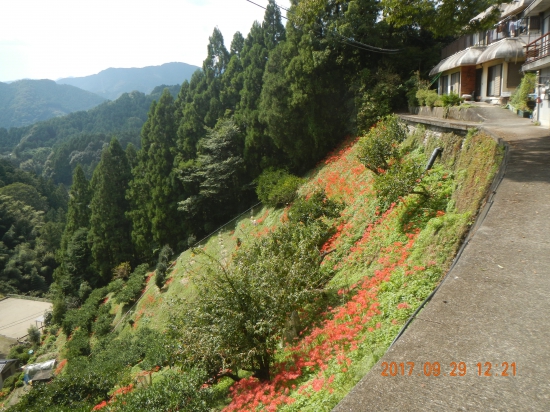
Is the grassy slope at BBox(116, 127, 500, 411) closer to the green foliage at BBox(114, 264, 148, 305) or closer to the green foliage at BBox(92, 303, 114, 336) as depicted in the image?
the green foliage at BBox(114, 264, 148, 305)

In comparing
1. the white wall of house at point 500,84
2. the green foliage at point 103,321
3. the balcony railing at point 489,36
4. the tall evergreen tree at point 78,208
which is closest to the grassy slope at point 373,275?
the white wall of house at point 500,84

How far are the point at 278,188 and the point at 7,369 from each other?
21.1 metres

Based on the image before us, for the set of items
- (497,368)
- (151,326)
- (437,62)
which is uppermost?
(437,62)

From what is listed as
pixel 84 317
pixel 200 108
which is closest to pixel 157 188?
pixel 200 108

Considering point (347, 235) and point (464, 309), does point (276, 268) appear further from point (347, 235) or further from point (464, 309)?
point (464, 309)

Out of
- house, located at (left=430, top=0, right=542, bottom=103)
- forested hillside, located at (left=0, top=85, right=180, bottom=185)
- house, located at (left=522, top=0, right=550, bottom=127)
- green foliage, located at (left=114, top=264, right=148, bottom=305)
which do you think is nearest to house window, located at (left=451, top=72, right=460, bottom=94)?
house, located at (left=430, top=0, right=542, bottom=103)

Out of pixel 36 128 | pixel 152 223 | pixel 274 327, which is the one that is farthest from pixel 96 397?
pixel 36 128

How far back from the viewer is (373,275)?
280 inches

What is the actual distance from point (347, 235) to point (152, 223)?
19.0 meters

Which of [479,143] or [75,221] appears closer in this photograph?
[479,143]

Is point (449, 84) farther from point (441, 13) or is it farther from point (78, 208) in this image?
point (78, 208)

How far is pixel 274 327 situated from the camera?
6.29m

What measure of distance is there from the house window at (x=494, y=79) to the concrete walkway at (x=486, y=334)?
481 inches

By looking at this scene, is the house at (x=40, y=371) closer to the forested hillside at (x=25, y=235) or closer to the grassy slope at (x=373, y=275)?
the grassy slope at (x=373, y=275)
